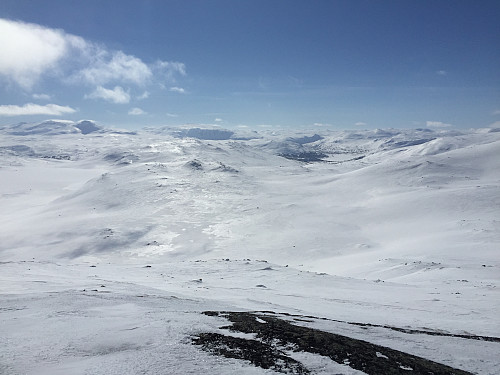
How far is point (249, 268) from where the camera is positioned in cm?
2380

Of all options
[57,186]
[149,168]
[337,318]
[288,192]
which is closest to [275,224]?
[288,192]

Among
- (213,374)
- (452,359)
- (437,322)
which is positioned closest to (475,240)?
(437,322)

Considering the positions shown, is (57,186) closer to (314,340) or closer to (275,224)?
(275,224)

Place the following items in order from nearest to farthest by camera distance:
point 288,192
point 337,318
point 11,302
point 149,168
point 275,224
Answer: point 11,302 → point 337,318 → point 275,224 → point 288,192 → point 149,168

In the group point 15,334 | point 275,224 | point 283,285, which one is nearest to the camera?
point 15,334

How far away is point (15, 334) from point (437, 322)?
12372 millimetres

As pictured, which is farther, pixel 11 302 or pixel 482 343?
pixel 11 302

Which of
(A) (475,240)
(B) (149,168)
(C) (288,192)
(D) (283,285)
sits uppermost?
(B) (149,168)

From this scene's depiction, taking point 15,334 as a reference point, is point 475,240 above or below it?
above

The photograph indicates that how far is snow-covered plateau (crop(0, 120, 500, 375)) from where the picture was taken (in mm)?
6738

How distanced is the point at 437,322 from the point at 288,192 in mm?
62253

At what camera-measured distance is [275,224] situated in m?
49.8

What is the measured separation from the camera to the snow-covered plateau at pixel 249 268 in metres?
6.74

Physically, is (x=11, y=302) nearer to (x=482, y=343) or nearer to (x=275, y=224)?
(x=482, y=343)
